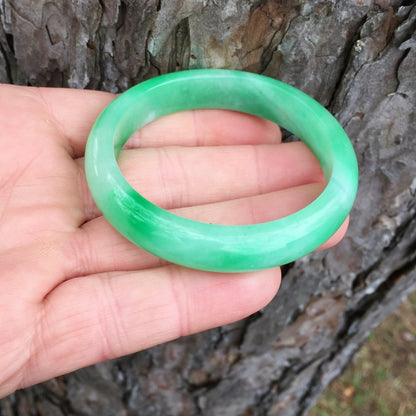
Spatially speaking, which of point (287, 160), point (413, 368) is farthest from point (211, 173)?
point (413, 368)

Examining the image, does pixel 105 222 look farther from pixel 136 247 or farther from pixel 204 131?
pixel 204 131

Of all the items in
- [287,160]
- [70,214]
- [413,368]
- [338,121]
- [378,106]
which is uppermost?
[378,106]

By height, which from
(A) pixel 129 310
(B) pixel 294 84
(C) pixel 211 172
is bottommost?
(A) pixel 129 310

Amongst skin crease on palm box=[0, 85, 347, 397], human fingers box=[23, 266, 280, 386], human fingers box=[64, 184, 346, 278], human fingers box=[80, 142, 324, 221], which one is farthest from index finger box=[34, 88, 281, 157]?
human fingers box=[23, 266, 280, 386]

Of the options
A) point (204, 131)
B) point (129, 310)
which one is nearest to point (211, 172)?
point (204, 131)

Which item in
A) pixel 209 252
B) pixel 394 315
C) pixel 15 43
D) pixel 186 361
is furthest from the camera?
pixel 394 315

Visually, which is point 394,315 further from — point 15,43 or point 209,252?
point 15,43

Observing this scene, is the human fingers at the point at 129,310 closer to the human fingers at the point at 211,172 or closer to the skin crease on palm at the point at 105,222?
the skin crease on palm at the point at 105,222

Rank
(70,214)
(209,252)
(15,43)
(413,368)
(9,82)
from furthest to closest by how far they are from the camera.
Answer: (413,368) → (9,82) → (15,43) → (70,214) → (209,252)
